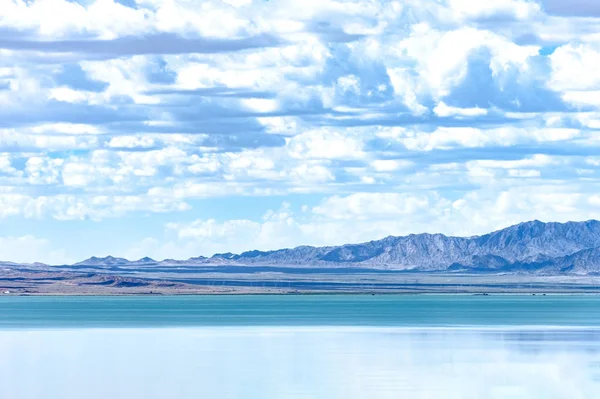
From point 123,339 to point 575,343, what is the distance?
111 feet

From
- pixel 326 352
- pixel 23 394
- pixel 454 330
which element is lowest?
pixel 23 394

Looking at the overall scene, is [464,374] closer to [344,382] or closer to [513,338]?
[344,382]

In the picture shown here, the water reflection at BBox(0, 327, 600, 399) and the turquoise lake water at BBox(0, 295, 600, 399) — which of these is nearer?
the water reflection at BBox(0, 327, 600, 399)

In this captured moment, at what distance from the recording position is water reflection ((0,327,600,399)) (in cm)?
6788

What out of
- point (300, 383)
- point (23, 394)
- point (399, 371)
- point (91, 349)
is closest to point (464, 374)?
point (399, 371)

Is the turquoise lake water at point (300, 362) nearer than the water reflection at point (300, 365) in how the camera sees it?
No

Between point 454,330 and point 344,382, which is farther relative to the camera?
point 454,330

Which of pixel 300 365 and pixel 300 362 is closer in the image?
pixel 300 365

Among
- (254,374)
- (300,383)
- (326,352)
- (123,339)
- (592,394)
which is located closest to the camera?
(592,394)

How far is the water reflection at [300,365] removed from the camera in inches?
2672

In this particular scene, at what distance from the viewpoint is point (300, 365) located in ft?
266

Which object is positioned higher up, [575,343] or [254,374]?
[575,343]

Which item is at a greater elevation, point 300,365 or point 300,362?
point 300,362

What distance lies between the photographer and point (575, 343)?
10112 cm
